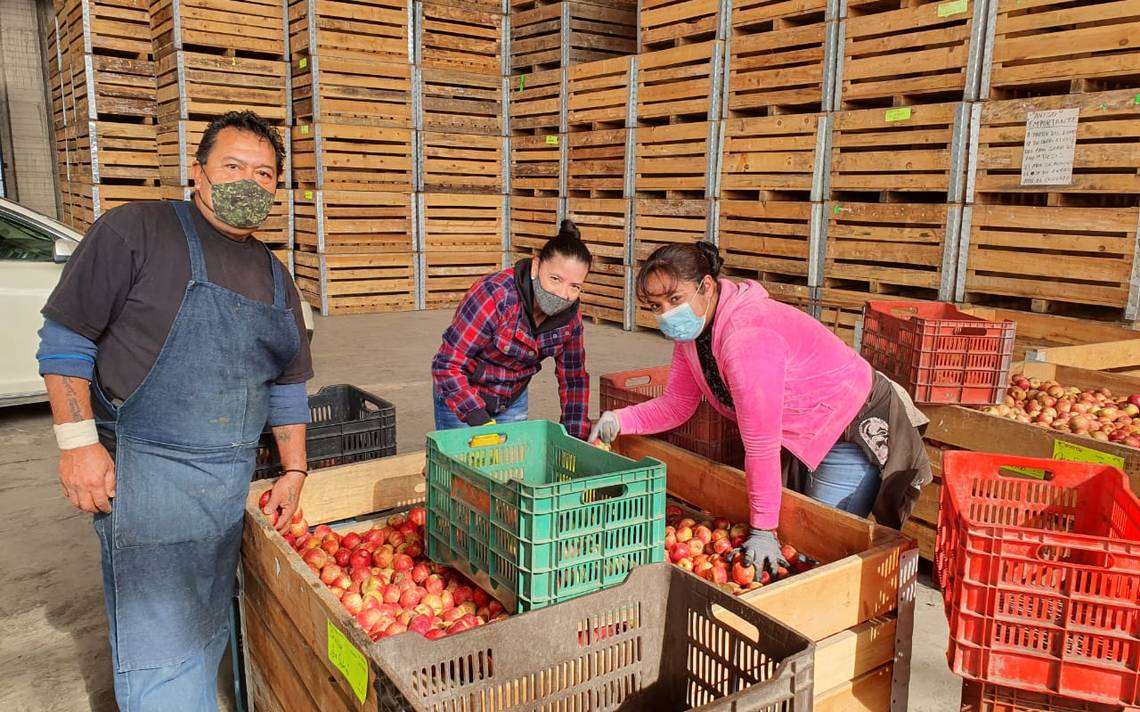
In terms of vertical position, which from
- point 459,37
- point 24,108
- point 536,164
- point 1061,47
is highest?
point 459,37

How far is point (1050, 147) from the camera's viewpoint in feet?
20.9

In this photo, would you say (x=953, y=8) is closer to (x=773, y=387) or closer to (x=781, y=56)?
(x=781, y=56)

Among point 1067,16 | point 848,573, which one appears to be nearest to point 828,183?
point 1067,16

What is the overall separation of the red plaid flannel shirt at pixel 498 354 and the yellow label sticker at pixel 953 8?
506 centimetres

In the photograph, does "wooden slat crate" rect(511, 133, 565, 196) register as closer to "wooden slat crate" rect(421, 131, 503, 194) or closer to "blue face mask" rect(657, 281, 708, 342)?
"wooden slat crate" rect(421, 131, 503, 194)

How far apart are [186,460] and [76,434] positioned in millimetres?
283

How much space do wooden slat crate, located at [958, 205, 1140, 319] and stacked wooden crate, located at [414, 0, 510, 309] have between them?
770 centimetres

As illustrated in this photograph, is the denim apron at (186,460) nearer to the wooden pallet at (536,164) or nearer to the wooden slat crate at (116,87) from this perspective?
the wooden pallet at (536,164)

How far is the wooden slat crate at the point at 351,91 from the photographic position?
1131 cm

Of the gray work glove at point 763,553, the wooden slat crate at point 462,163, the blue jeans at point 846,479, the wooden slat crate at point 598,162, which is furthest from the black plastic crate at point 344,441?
the wooden slat crate at point 462,163

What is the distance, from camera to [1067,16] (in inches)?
245

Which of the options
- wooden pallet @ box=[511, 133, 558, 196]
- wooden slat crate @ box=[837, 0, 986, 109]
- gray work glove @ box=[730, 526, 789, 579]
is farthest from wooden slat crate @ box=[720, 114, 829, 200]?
gray work glove @ box=[730, 526, 789, 579]

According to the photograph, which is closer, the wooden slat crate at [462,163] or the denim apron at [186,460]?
the denim apron at [186,460]

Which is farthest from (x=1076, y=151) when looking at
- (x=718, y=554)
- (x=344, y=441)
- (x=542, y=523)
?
(x=542, y=523)
